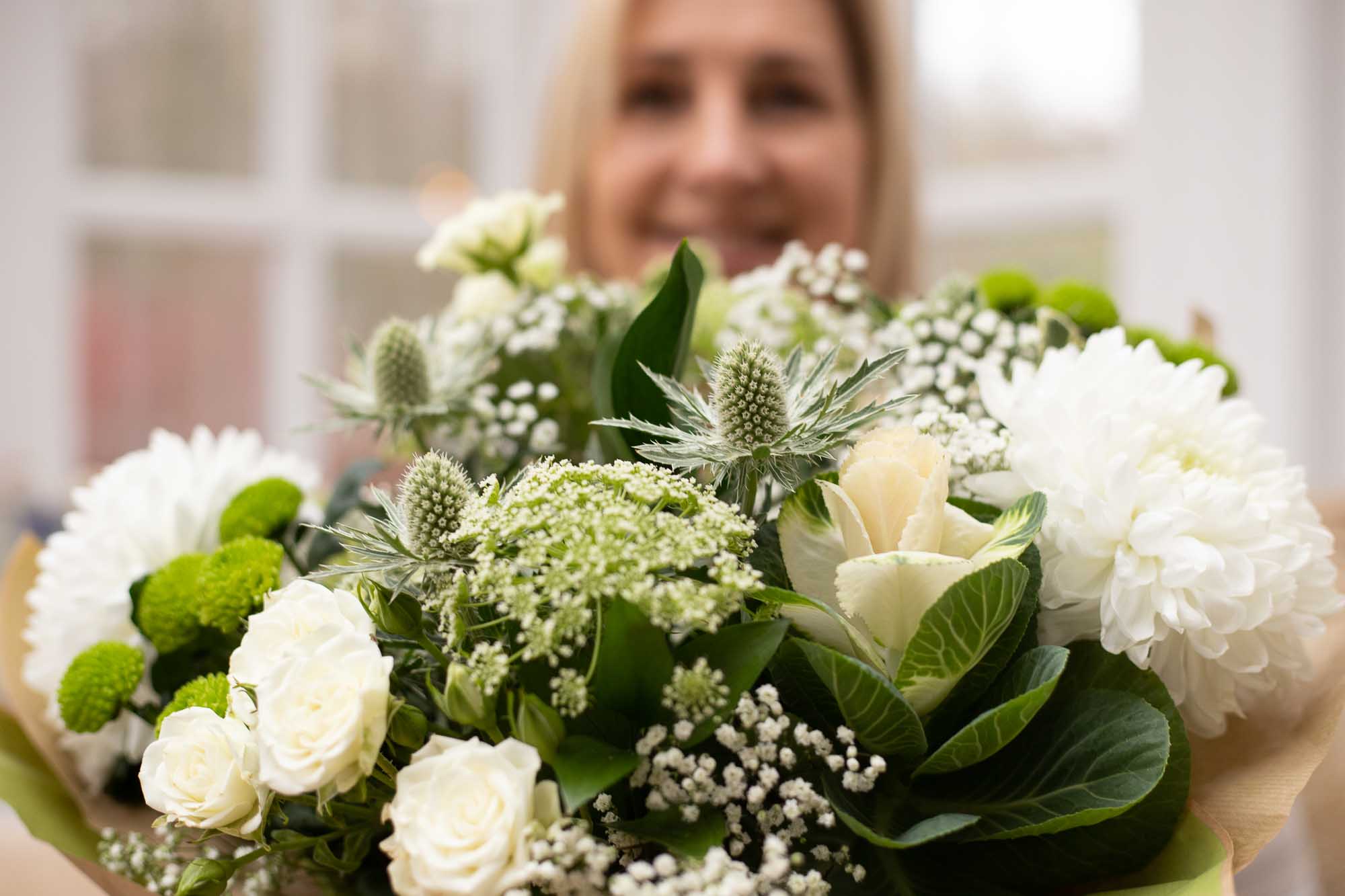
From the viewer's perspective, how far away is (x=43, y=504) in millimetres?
2016

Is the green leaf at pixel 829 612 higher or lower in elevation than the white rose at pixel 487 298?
lower

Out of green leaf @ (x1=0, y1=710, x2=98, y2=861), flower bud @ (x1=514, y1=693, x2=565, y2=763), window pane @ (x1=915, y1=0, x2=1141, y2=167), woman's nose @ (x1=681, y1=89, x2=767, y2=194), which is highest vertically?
window pane @ (x1=915, y1=0, x2=1141, y2=167)

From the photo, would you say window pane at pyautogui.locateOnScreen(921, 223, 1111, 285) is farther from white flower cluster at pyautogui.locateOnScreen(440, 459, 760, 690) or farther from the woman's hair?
white flower cluster at pyautogui.locateOnScreen(440, 459, 760, 690)

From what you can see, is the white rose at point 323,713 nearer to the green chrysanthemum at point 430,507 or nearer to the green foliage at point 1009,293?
the green chrysanthemum at point 430,507

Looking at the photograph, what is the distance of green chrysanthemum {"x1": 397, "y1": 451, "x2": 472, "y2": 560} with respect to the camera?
337 millimetres

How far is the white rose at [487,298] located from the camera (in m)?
0.64

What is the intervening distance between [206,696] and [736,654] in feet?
0.62

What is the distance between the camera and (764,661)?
0.31 m

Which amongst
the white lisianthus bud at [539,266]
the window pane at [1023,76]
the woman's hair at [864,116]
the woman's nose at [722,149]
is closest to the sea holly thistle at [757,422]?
the white lisianthus bud at [539,266]

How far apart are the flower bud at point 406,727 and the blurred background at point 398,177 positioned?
1.88 metres

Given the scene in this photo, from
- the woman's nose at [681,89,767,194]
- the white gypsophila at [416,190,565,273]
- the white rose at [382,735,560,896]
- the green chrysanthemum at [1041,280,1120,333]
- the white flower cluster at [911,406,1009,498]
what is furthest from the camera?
the woman's nose at [681,89,767,194]

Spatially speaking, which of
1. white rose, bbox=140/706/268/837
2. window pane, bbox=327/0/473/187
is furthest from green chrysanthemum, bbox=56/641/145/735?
window pane, bbox=327/0/473/187

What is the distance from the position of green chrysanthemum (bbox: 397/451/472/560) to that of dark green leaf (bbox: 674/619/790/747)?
0.09m

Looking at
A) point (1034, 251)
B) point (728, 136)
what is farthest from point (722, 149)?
point (1034, 251)
